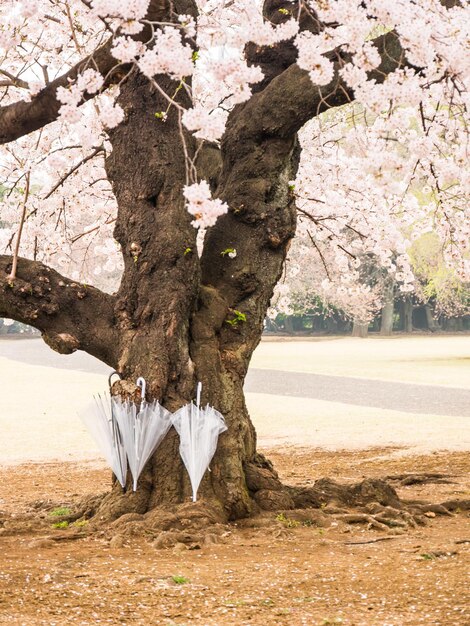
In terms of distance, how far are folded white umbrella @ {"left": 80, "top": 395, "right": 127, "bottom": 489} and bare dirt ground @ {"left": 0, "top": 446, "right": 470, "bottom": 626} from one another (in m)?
0.54

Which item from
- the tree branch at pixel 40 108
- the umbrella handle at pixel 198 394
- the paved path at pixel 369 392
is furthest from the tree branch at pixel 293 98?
the paved path at pixel 369 392

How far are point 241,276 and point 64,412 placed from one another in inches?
422

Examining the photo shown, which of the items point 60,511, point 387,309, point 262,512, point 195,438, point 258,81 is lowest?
point 60,511

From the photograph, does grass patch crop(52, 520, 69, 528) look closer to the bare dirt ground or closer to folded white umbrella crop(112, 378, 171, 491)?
the bare dirt ground

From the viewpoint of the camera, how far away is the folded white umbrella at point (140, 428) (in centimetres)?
666

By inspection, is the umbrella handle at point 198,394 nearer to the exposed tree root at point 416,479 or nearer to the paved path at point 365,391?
the exposed tree root at point 416,479

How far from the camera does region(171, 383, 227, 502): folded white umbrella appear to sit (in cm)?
→ 664

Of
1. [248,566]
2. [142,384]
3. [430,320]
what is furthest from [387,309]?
[248,566]

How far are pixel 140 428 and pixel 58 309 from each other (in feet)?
4.08

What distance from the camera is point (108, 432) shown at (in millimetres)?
6957

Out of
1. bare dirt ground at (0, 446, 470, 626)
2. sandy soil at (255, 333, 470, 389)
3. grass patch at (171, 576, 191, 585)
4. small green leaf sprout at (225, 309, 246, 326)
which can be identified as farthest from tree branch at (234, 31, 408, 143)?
sandy soil at (255, 333, 470, 389)

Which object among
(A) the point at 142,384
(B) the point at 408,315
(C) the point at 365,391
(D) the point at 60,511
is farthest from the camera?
(B) the point at 408,315

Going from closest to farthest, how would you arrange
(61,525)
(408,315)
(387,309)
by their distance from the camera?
1. (61,525)
2. (387,309)
3. (408,315)

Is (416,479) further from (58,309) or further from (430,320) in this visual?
(430,320)
